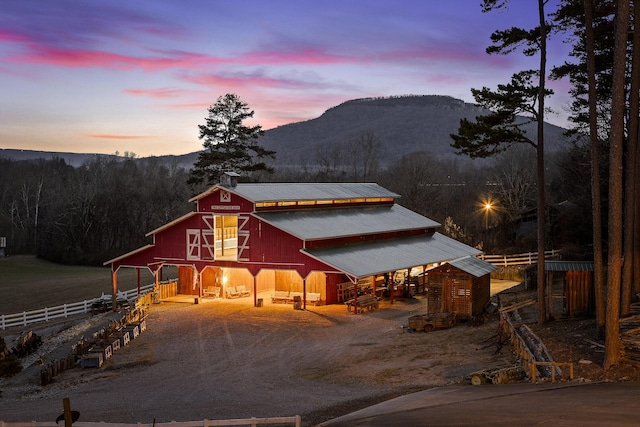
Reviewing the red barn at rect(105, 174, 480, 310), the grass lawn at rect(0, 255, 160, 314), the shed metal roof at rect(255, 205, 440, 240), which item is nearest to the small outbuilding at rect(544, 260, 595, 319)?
the red barn at rect(105, 174, 480, 310)

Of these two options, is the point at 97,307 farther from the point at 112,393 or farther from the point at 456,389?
the point at 456,389

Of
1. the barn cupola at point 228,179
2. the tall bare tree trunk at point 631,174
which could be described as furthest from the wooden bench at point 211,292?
the tall bare tree trunk at point 631,174

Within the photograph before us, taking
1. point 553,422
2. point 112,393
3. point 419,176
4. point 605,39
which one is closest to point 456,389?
point 553,422

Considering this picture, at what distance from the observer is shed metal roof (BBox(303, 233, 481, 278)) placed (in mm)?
34438

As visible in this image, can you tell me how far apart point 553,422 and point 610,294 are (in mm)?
6855

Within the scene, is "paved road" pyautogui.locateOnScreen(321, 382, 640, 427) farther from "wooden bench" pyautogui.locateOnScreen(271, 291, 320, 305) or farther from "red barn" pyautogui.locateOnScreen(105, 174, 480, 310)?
"wooden bench" pyautogui.locateOnScreen(271, 291, 320, 305)

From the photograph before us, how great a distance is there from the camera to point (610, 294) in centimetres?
1794

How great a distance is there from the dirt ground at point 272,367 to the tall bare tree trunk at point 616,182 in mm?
775

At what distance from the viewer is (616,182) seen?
18.0 metres

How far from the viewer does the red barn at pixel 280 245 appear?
3562cm

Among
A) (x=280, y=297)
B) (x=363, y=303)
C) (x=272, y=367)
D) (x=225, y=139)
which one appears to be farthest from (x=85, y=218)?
(x=272, y=367)

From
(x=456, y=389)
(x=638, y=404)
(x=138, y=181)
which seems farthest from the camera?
(x=138, y=181)

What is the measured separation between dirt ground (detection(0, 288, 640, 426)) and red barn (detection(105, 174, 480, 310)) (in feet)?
11.8

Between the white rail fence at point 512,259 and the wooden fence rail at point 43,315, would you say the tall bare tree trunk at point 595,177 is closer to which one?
the wooden fence rail at point 43,315
